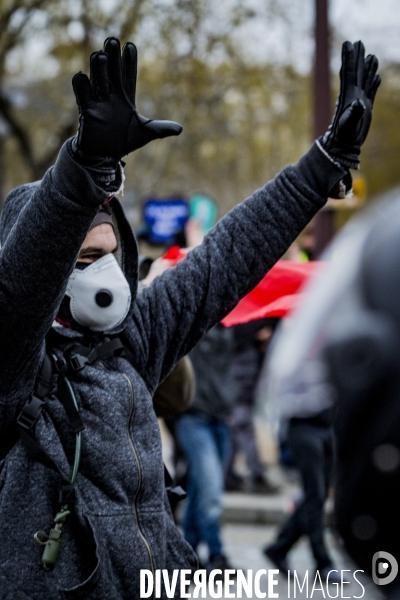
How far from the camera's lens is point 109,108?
1914 mm

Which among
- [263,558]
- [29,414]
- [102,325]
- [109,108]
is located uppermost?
[109,108]

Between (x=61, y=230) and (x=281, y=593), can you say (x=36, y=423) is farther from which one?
(x=281, y=593)

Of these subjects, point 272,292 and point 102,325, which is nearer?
point 102,325

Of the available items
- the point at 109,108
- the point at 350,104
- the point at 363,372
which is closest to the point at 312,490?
the point at 350,104

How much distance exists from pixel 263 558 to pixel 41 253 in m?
5.39

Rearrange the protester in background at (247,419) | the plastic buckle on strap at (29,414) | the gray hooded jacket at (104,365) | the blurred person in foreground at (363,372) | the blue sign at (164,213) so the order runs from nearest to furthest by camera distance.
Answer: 1. the blurred person in foreground at (363,372)
2. the gray hooded jacket at (104,365)
3. the plastic buckle on strap at (29,414)
4. the protester in background at (247,419)
5. the blue sign at (164,213)

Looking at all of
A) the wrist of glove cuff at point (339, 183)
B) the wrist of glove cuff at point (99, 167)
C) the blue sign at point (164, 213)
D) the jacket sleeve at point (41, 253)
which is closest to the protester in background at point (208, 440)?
the wrist of glove cuff at point (339, 183)

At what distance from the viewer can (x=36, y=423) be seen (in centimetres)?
228

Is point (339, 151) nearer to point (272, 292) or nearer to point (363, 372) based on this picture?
point (272, 292)

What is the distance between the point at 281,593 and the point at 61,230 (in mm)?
4551

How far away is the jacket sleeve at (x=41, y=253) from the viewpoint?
6.41ft

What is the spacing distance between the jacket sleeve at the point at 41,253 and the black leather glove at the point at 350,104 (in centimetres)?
71

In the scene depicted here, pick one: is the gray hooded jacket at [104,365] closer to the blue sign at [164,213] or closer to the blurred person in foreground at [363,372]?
the blurred person in foreground at [363,372]

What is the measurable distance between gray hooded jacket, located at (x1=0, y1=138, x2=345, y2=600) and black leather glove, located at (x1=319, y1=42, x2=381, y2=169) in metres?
0.04
